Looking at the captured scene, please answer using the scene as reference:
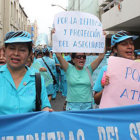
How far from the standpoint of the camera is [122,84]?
7.09ft

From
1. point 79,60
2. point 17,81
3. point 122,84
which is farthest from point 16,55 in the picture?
point 79,60

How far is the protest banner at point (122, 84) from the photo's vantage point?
2.14 meters

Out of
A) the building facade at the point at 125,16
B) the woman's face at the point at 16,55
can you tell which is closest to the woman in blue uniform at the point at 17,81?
the woman's face at the point at 16,55

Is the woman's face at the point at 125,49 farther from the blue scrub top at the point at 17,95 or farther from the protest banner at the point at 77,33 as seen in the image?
the blue scrub top at the point at 17,95

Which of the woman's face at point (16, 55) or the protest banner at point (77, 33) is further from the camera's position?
the protest banner at point (77, 33)

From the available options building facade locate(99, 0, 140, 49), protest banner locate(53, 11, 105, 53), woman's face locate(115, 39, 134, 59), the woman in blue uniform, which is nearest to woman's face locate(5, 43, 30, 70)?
the woman in blue uniform

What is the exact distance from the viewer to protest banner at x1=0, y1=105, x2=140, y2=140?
1.68 metres

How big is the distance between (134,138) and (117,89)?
21.1 inches

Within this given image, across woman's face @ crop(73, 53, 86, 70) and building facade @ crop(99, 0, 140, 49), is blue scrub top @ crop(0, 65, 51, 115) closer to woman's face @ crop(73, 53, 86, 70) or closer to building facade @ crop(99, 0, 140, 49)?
woman's face @ crop(73, 53, 86, 70)

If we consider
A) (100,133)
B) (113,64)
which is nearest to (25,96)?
(100,133)

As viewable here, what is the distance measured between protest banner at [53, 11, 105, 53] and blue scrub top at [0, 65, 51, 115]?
1.42 meters

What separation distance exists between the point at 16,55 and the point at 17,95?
379 mm

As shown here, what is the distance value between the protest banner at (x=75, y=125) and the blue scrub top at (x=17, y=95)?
0.07 m

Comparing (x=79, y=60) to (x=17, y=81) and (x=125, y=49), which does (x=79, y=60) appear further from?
(x=17, y=81)
